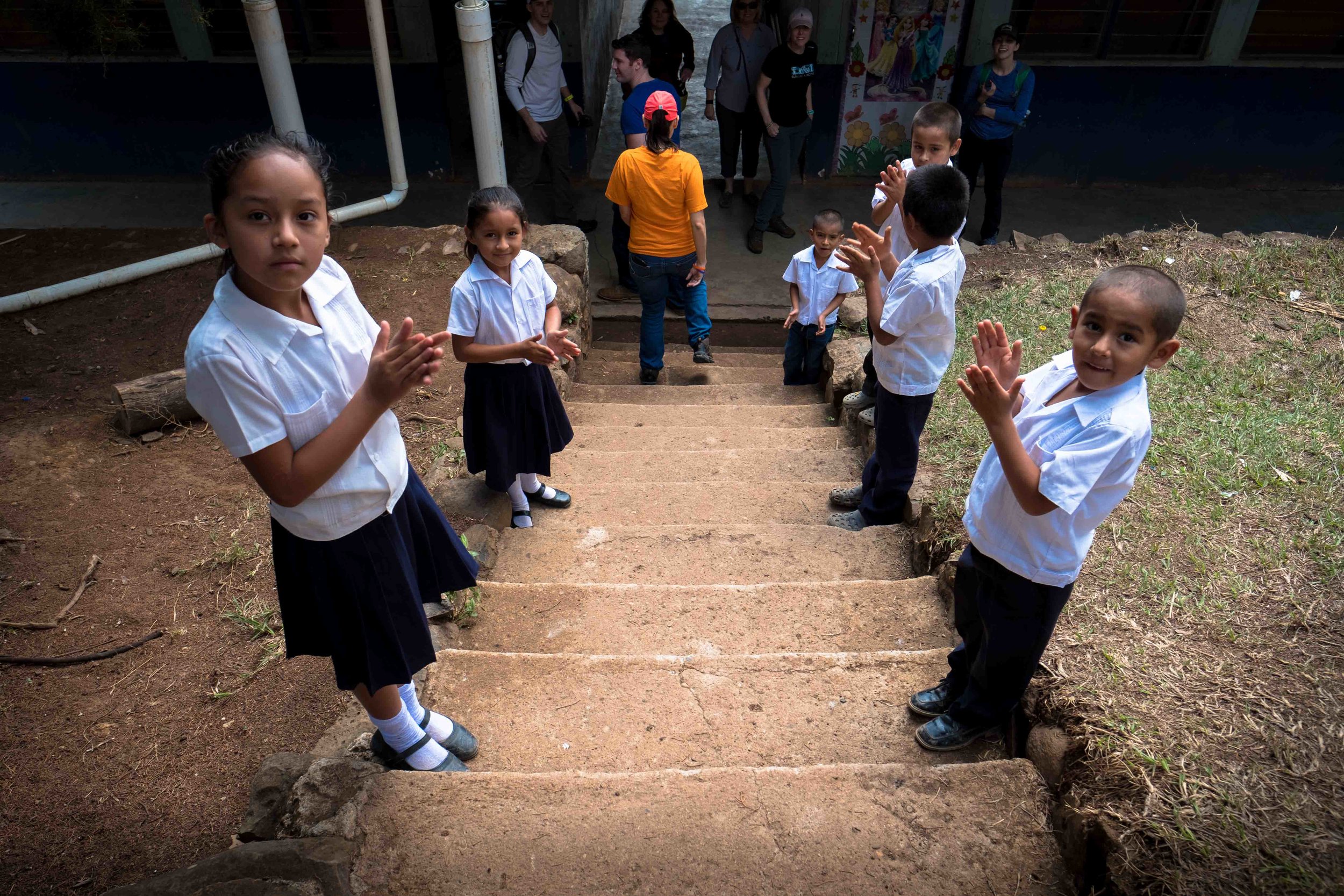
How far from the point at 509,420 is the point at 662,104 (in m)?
2.43

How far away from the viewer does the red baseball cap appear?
4.96 m

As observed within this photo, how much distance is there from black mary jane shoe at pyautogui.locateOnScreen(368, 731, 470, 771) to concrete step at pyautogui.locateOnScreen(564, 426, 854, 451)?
2.38 m

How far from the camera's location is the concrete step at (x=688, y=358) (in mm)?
6602

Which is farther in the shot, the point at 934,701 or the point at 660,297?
the point at 660,297

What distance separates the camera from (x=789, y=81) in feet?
24.8

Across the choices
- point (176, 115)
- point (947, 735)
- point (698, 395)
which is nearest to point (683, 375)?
point (698, 395)

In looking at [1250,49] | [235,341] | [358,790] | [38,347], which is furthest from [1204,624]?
[1250,49]

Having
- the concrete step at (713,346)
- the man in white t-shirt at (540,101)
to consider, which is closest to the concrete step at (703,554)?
the concrete step at (713,346)

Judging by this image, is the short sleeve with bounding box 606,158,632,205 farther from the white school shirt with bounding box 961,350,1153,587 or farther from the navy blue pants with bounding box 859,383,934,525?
the white school shirt with bounding box 961,350,1153,587

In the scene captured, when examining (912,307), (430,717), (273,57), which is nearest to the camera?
(430,717)

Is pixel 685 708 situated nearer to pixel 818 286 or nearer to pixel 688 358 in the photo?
pixel 818 286

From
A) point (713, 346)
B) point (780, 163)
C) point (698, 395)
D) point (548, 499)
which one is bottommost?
point (713, 346)

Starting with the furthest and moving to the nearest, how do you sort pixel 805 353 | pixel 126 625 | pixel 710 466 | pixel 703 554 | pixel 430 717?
1. pixel 805 353
2. pixel 710 466
3. pixel 703 554
4. pixel 126 625
5. pixel 430 717

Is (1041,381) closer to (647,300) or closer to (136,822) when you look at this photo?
(136,822)
